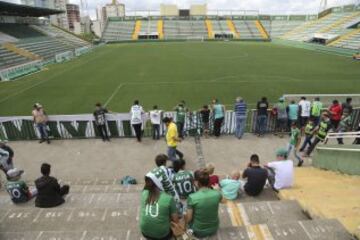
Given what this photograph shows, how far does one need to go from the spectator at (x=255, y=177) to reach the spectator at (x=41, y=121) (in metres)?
8.51

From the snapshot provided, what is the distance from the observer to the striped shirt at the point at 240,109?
10.8 metres

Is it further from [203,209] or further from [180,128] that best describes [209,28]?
[203,209]

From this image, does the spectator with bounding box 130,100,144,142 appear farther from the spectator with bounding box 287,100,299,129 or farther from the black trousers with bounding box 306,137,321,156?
the black trousers with bounding box 306,137,321,156

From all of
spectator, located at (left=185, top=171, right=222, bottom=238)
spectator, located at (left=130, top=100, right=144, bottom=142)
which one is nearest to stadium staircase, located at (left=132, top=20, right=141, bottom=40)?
spectator, located at (left=130, top=100, right=144, bottom=142)

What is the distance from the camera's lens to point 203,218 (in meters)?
3.91

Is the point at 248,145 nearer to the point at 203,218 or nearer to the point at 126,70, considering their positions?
the point at 203,218

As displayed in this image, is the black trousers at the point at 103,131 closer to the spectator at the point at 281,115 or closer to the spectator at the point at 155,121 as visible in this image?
the spectator at the point at 155,121

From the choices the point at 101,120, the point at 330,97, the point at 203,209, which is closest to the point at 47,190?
the point at 203,209

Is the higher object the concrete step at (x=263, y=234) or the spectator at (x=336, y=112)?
the concrete step at (x=263, y=234)

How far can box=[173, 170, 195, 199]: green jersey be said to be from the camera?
5016mm

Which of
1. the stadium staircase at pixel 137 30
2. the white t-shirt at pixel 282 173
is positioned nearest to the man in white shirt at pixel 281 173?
the white t-shirt at pixel 282 173

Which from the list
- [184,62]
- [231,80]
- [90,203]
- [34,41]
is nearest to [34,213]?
[90,203]

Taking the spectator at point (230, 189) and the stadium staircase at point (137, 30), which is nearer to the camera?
the spectator at point (230, 189)

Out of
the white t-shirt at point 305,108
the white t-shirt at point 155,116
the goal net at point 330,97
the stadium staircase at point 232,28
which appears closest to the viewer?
the white t-shirt at point 155,116
